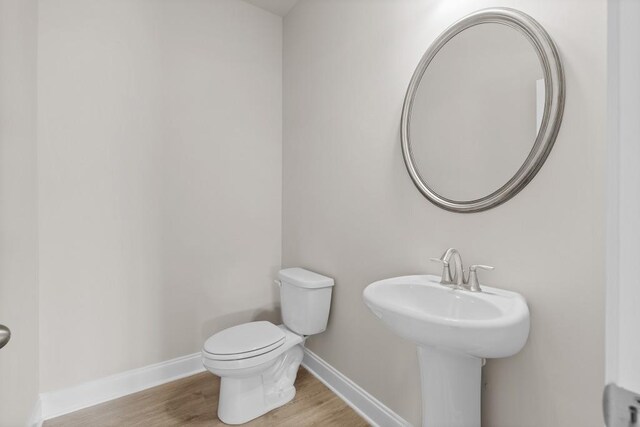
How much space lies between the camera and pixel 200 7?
2061 millimetres

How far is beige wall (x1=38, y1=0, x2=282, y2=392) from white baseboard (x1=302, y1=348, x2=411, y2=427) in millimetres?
567

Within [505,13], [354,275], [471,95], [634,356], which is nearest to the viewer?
[634,356]

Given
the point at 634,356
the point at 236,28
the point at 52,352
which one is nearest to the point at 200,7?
the point at 236,28

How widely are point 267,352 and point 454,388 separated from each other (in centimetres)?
92

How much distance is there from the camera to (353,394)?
174cm

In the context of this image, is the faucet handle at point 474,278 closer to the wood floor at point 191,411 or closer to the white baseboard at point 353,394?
the white baseboard at point 353,394

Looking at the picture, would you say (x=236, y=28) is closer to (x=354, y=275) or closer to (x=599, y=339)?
(x=354, y=275)

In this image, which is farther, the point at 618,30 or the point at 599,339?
the point at 599,339

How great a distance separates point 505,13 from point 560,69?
0.30 meters

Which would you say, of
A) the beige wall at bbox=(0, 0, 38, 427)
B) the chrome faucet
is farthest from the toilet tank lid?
the beige wall at bbox=(0, 0, 38, 427)

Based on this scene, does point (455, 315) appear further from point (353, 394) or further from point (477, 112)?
point (353, 394)

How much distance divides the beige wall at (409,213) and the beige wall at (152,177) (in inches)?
11.3

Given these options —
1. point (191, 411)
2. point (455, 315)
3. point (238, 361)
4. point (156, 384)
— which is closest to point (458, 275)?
point (455, 315)

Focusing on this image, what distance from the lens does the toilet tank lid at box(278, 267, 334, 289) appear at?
1838 millimetres
